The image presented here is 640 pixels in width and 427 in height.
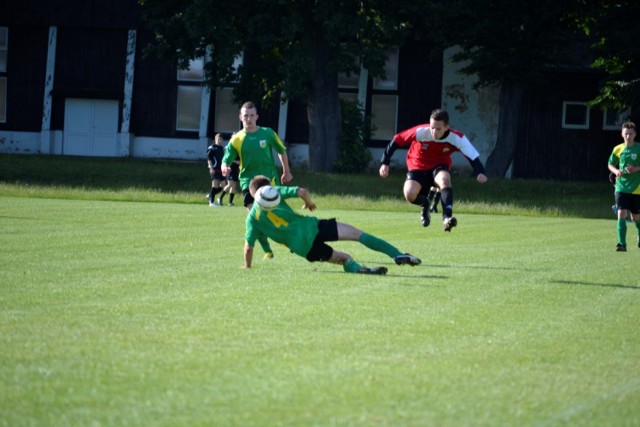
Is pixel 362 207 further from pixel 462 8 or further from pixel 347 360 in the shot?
Answer: pixel 347 360

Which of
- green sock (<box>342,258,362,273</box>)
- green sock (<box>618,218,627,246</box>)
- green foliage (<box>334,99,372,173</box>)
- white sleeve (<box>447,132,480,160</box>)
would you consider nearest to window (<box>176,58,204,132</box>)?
green foliage (<box>334,99,372,173</box>)

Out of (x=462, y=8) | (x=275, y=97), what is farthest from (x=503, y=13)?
(x=275, y=97)

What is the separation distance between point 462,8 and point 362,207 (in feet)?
42.9

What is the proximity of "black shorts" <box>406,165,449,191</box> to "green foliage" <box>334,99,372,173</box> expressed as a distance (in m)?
28.4

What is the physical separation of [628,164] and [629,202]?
641mm

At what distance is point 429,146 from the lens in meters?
16.8

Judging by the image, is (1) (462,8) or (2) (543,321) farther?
(1) (462,8)

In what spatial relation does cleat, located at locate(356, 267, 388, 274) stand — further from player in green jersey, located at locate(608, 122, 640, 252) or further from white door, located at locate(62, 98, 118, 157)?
white door, located at locate(62, 98, 118, 157)

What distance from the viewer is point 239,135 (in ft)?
55.3

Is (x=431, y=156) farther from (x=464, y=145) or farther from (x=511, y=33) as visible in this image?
(x=511, y=33)

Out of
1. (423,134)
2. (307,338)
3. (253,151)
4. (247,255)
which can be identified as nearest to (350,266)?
(247,255)

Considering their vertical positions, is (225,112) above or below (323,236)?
above

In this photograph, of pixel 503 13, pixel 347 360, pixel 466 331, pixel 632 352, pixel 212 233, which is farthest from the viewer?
pixel 503 13

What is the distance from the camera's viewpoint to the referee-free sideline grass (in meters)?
6.18
